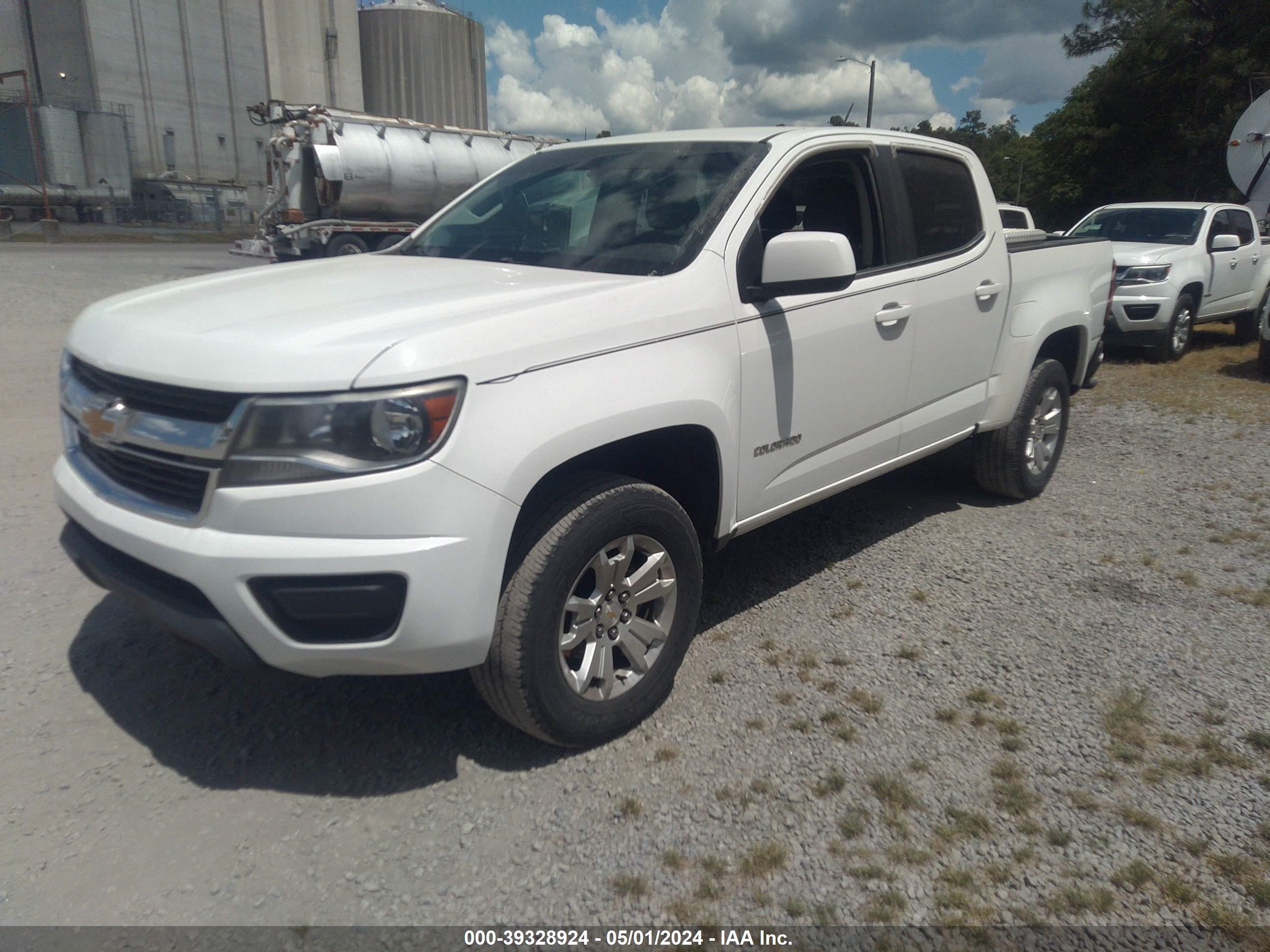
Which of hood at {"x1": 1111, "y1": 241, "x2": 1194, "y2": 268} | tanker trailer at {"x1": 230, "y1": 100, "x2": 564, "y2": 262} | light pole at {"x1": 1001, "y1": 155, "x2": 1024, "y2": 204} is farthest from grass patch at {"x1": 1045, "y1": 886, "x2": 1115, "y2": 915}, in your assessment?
light pole at {"x1": 1001, "y1": 155, "x2": 1024, "y2": 204}

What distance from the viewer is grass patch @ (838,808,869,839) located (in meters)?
2.59

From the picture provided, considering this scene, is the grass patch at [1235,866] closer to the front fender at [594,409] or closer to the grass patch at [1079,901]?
the grass patch at [1079,901]

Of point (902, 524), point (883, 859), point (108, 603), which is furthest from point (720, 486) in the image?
point (108, 603)

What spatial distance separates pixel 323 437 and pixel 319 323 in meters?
0.36

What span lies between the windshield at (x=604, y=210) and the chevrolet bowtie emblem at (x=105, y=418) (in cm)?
146

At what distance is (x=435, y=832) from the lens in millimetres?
2594

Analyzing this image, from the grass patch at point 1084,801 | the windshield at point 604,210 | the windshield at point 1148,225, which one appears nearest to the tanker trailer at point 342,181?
the windshield at point 1148,225

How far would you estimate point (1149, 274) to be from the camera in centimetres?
1006

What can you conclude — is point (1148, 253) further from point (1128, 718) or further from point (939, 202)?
point (1128, 718)

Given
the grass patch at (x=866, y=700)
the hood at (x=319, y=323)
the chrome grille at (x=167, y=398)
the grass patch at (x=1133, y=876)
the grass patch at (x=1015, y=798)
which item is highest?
the hood at (x=319, y=323)

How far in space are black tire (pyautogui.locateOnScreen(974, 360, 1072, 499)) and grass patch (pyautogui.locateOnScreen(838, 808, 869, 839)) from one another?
294 centimetres

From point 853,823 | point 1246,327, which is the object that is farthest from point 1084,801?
point 1246,327

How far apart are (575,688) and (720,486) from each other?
0.87 meters

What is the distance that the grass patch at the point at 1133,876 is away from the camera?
241 centimetres
